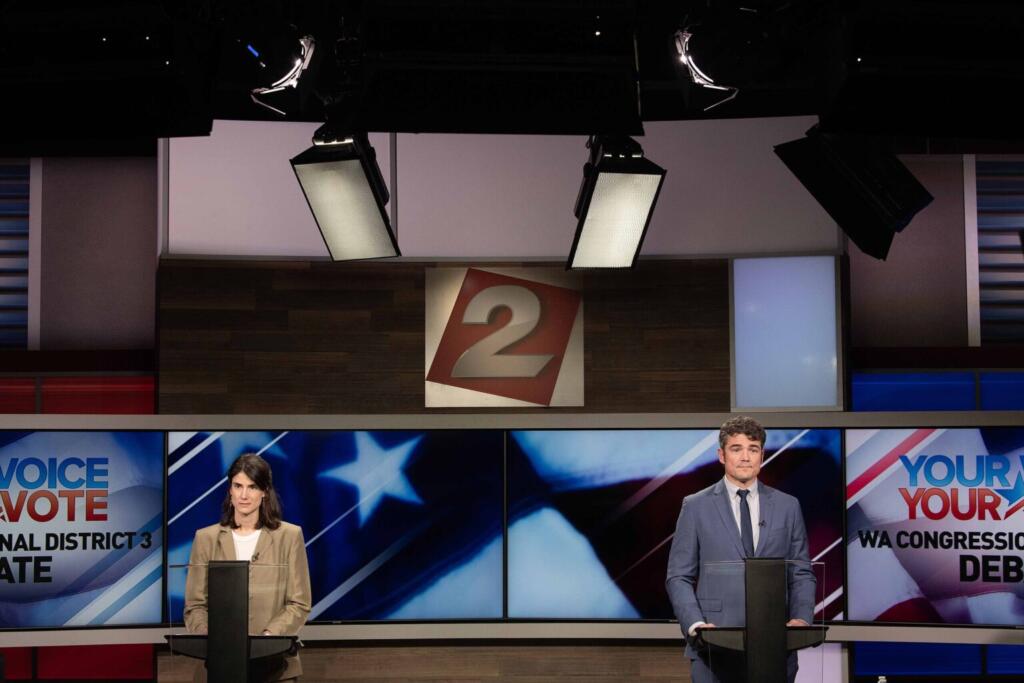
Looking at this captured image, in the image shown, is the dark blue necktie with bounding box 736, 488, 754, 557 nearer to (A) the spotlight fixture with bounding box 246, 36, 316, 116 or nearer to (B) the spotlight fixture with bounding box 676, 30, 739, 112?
(B) the spotlight fixture with bounding box 676, 30, 739, 112

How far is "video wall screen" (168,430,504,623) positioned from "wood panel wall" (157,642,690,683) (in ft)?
0.66

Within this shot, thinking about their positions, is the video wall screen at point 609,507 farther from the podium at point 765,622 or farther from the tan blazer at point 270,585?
the podium at point 765,622

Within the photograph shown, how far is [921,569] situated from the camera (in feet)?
16.9

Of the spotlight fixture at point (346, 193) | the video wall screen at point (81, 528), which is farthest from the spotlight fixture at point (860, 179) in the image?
the video wall screen at point (81, 528)

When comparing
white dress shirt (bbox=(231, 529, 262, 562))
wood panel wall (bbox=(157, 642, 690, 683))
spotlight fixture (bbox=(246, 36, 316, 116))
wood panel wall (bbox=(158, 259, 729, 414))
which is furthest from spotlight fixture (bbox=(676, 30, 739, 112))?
wood panel wall (bbox=(157, 642, 690, 683))

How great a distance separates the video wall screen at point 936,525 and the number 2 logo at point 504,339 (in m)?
1.61

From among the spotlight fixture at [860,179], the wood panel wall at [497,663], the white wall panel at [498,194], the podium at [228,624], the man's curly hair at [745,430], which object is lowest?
the wood panel wall at [497,663]

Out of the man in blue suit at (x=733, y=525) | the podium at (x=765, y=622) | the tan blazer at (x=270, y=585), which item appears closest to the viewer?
the podium at (x=765, y=622)

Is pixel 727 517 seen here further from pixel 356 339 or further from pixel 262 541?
pixel 356 339

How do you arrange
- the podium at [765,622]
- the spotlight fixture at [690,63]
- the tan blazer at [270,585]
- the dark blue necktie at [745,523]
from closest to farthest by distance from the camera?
the podium at [765,622] < the spotlight fixture at [690,63] < the tan blazer at [270,585] < the dark blue necktie at [745,523]

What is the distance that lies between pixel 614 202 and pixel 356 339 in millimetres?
1954

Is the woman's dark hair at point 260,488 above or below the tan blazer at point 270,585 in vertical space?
above

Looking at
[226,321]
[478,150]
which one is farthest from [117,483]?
[478,150]

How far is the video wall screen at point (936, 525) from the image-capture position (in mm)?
5129
